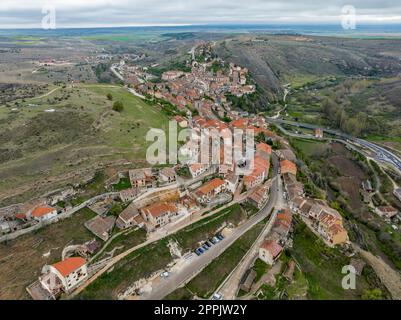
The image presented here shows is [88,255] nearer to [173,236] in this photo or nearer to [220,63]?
[173,236]

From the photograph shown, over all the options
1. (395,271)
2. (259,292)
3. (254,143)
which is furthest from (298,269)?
(254,143)

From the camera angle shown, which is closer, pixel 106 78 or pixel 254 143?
pixel 254 143

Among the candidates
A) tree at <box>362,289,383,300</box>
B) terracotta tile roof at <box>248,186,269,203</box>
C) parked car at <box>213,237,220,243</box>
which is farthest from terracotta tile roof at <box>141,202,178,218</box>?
tree at <box>362,289,383,300</box>

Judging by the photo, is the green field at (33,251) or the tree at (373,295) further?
the tree at (373,295)

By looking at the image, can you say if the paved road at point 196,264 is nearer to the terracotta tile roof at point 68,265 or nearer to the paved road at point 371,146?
the terracotta tile roof at point 68,265

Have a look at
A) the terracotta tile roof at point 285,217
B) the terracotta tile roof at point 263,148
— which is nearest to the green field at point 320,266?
the terracotta tile roof at point 285,217

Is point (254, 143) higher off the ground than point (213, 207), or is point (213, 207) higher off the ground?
point (254, 143)
